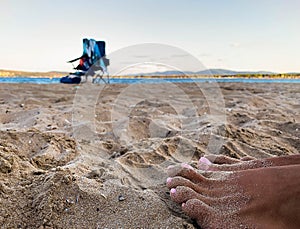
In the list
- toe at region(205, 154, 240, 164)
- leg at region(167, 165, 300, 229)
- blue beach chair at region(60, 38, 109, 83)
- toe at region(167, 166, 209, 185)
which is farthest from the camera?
blue beach chair at region(60, 38, 109, 83)

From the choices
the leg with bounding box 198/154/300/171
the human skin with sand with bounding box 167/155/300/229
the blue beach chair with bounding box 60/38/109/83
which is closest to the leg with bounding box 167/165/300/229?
the human skin with sand with bounding box 167/155/300/229

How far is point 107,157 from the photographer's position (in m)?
2.13

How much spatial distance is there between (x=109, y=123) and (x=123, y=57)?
2.60 ft

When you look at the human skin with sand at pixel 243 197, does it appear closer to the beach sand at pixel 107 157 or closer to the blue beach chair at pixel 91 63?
the beach sand at pixel 107 157

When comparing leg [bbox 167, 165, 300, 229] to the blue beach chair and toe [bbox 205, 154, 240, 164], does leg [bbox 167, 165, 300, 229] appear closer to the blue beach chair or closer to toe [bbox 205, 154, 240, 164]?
toe [bbox 205, 154, 240, 164]

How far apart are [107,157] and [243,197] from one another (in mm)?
1142

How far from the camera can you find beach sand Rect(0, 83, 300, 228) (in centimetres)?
121

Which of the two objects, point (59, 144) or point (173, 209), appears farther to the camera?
point (59, 144)

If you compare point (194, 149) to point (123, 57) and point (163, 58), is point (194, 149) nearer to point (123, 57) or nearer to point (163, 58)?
point (163, 58)

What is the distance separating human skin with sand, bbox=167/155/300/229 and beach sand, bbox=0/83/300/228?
0.08 meters

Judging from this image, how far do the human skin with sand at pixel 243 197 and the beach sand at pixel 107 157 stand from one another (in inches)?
3.2

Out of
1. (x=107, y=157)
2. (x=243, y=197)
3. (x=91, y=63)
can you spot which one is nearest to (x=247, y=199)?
(x=243, y=197)

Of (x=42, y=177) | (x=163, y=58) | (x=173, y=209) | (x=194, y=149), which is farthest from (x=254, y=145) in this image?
(x=42, y=177)

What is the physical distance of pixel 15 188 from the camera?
4.44ft
